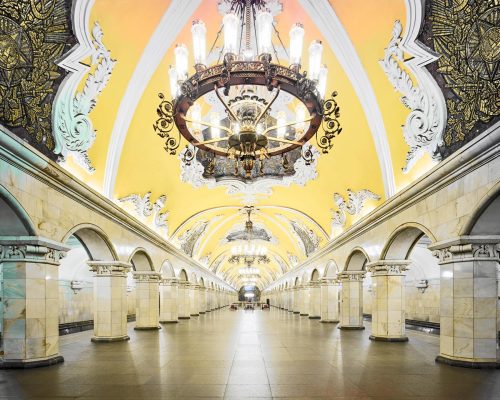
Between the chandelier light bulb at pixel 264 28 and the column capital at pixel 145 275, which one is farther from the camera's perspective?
the column capital at pixel 145 275

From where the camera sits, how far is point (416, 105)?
8.08 metres

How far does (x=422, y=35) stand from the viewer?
6738 mm

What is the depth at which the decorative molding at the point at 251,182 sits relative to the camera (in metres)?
13.5

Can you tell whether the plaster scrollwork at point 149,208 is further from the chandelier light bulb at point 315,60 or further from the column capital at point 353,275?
the chandelier light bulb at point 315,60

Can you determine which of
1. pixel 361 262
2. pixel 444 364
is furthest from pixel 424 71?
pixel 361 262

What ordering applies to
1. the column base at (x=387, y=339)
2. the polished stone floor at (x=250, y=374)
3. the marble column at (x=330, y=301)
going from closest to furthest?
the polished stone floor at (x=250, y=374)
the column base at (x=387, y=339)
the marble column at (x=330, y=301)

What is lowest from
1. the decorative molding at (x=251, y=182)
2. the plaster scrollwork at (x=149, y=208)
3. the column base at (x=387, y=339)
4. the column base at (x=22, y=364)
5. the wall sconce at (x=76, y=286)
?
the column base at (x=387, y=339)

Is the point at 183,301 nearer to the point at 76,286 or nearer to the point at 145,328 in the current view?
the point at 76,286

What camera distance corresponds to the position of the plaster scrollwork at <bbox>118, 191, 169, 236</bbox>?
12.4 metres

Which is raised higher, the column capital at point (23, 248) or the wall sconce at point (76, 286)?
the column capital at point (23, 248)

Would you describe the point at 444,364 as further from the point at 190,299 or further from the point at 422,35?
the point at 190,299

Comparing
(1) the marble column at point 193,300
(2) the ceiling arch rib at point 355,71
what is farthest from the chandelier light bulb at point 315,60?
(1) the marble column at point 193,300

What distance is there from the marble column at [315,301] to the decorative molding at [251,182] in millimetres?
6097

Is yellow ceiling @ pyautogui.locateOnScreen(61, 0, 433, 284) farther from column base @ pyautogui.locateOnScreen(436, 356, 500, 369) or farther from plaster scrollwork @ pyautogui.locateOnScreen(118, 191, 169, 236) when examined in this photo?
column base @ pyautogui.locateOnScreen(436, 356, 500, 369)
